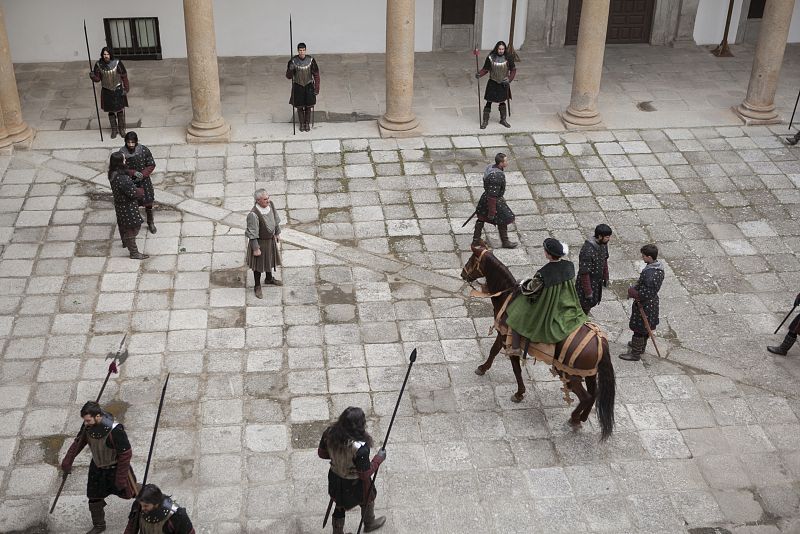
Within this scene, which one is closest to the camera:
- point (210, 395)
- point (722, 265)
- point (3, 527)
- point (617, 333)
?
point (3, 527)

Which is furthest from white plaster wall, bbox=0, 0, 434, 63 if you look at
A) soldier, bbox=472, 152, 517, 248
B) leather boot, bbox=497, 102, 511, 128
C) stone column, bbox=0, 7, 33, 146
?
soldier, bbox=472, 152, 517, 248

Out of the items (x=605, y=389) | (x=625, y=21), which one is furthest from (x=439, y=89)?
(x=605, y=389)

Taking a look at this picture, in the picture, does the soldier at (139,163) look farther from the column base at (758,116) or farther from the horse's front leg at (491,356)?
the column base at (758,116)

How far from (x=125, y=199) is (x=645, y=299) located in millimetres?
6132

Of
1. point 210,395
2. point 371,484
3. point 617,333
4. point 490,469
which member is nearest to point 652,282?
point 617,333

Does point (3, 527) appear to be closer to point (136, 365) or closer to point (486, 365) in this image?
point (136, 365)

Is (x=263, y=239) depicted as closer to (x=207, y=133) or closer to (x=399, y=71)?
(x=207, y=133)

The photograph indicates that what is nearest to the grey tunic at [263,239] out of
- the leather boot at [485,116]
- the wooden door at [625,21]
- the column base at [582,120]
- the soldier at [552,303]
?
the soldier at [552,303]

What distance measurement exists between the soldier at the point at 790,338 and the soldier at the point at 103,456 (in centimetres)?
693

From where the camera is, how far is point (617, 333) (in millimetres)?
11062

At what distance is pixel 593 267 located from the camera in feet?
34.6

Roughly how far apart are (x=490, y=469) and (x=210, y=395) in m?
2.93

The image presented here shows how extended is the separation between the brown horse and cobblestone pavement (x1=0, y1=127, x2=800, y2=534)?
17.8 inches

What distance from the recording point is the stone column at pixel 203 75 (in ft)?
46.7
